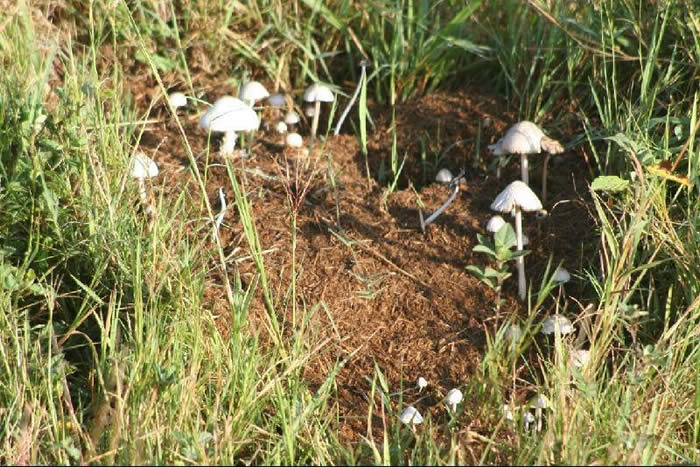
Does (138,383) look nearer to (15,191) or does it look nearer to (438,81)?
(15,191)

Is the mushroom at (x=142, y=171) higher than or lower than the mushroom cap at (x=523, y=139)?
lower

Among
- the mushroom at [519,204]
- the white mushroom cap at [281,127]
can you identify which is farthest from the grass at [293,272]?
the white mushroom cap at [281,127]

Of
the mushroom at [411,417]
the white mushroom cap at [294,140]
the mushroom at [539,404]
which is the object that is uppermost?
the white mushroom cap at [294,140]

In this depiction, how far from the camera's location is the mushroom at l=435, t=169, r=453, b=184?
4305mm

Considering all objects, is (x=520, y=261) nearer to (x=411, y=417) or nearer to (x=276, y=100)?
(x=411, y=417)

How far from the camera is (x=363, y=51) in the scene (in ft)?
16.3

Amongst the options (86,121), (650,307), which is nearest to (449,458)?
(650,307)

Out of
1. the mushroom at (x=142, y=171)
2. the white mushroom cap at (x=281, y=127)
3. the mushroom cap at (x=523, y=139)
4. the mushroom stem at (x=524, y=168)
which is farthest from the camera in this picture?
the white mushroom cap at (x=281, y=127)

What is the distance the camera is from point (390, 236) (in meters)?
4.04

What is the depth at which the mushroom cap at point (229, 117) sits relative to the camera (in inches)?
158

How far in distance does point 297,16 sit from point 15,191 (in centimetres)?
198

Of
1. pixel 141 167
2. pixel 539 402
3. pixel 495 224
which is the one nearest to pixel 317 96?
pixel 141 167

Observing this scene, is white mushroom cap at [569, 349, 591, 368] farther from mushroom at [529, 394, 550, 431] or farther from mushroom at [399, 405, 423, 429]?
mushroom at [399, 405, 423, 429]

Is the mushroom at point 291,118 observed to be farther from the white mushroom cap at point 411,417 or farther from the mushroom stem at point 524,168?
the white mushroom cap at point 411,417
